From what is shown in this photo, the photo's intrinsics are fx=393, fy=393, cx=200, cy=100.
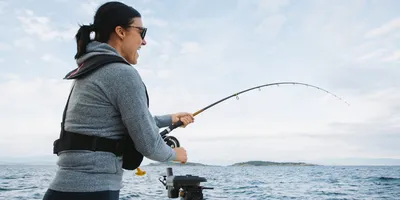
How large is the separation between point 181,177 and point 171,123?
595mm

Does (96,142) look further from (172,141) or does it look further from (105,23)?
(172,141)

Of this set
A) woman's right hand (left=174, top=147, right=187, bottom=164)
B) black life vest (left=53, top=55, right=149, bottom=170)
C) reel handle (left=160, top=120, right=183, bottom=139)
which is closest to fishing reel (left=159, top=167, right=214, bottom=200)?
reel handle (left=160, top=120, right=183, bottom=139)

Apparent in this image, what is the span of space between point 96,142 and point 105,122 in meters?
0.09

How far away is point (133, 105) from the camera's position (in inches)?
64.4

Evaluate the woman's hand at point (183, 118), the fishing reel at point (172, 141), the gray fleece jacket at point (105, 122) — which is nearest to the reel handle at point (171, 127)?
the woman's hand at point (183, 118)

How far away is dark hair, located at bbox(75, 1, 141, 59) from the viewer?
1834mm

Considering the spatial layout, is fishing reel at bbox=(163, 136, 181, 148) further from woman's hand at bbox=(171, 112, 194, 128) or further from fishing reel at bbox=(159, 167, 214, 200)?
fishing reel at bbox=(159, 167, 214, 200)

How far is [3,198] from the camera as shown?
1673 centimetres

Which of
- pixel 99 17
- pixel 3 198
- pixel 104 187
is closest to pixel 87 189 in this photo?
pixel 104 187

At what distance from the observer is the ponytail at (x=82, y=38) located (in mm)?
1825

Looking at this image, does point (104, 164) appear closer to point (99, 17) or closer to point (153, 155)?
point (153, 155)

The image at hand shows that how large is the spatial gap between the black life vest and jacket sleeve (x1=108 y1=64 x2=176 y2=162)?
58mm

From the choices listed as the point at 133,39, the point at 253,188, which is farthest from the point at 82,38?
the point at 253,188

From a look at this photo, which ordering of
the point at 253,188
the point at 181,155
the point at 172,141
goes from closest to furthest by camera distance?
the point at 181,155
the point at 172,141
the point at 253,188
